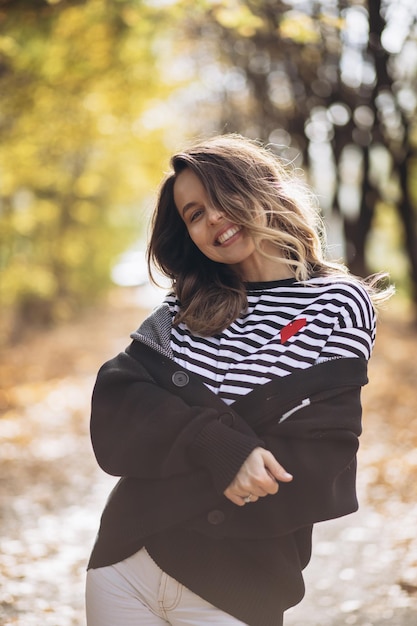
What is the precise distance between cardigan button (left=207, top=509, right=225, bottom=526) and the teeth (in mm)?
830

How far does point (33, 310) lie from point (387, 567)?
64.2ft

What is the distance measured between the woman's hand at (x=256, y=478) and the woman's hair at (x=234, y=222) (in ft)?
1.50

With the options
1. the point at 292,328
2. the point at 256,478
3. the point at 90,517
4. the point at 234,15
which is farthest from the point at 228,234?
the point at 90,517

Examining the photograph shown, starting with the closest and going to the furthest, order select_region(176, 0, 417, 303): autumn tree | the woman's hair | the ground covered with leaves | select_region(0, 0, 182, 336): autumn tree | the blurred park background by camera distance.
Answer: the woman's hair
the ground covered with leaves
the blurred park background
select_region(0, 0, 182, 336): autumn tree
select_region(176, 0, 417, 303): autumn tree

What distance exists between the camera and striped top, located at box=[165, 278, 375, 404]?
213 cm

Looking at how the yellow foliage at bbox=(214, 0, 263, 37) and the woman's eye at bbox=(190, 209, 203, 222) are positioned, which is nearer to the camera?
the woman's eye at bbox=(190, 209, 203, 222)

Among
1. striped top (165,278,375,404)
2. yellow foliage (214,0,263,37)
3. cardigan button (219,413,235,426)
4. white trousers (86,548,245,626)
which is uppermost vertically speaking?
yellow foliage (214,0,263,37)

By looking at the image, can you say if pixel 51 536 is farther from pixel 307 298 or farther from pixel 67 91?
pixel 67 91

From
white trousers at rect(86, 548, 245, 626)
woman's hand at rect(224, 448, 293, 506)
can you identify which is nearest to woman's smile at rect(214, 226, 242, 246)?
woman's hand at rect(224, 448, 293, 506)

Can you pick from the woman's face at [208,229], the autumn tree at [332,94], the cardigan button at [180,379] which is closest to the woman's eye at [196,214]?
the woman's face at [208,229]

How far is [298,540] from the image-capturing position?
7.14 ft

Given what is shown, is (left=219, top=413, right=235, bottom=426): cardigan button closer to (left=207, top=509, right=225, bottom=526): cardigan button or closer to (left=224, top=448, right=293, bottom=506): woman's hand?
(left=224, top=448, right=293, bottom=506): woman's hand

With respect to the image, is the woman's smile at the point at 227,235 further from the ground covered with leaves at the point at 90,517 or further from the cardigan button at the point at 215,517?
the ground covered with leaves at the point at 90,517

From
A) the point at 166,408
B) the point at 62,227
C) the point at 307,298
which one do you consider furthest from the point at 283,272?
the point at 62,227
